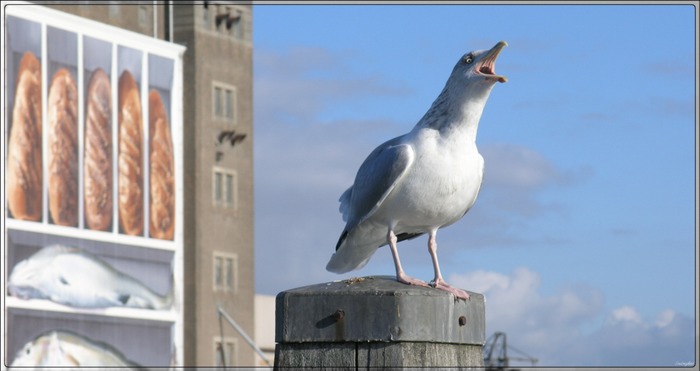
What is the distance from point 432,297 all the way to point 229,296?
5459cm

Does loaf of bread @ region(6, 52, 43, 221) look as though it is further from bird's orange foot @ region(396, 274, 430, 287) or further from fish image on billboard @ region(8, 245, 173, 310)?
bird's orange foot @ region(396, 274, 430, 287)

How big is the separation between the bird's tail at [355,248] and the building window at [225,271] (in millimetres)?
52024

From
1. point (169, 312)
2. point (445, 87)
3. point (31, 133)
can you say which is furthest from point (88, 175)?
point (445, 87)

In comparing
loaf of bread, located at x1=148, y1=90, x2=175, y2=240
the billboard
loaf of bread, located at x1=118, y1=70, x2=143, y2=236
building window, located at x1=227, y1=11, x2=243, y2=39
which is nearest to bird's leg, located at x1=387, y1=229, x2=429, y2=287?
the billboard

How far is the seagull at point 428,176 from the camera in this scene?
6777mm

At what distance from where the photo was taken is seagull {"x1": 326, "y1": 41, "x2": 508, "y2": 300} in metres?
6.78

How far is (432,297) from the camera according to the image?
5.52 meters

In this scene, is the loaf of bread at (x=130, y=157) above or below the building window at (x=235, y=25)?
below

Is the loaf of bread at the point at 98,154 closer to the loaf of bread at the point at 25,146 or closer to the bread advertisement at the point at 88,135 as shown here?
the bread advertisement at the point at 88,135

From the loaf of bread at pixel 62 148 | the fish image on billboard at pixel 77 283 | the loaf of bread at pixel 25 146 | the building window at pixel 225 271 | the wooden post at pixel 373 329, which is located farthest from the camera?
the building window at pixel 225 271


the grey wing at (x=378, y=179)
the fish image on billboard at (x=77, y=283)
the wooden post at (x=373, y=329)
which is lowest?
the wooden post at (x=373, y=329)

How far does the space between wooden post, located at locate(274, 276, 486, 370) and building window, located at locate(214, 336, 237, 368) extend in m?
53.9

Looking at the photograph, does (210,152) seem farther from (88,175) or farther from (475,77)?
(475,77)

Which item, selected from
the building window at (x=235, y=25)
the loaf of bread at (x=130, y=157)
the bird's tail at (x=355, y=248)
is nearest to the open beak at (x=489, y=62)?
the bird's tail at (x=355, y=248)
